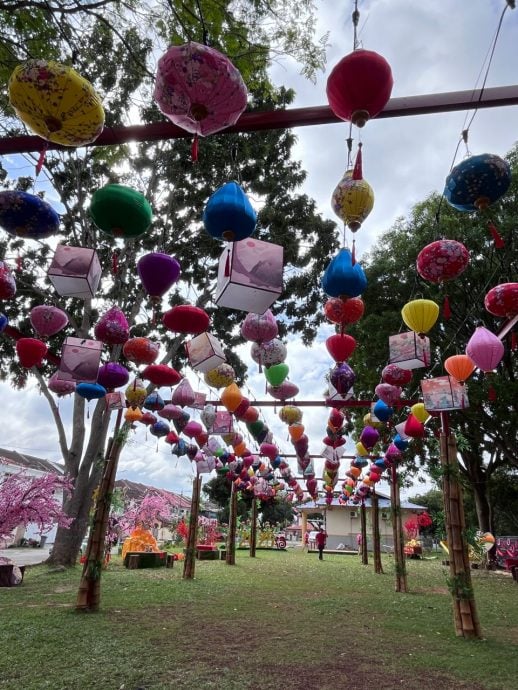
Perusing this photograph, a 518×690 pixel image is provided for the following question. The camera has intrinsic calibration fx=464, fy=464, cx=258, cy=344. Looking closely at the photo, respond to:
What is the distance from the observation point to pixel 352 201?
3.83 m

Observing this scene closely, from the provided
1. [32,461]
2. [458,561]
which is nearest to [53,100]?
[458,561]

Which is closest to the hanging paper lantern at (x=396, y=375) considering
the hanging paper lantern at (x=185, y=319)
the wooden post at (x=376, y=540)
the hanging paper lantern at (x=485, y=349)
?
the hanging paper lantern at (x=485, y=349)

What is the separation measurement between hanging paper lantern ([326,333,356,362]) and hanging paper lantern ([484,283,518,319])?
65.8 inches

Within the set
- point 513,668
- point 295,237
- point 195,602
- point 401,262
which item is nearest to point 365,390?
point 401,262

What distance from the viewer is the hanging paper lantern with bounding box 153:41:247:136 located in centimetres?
270

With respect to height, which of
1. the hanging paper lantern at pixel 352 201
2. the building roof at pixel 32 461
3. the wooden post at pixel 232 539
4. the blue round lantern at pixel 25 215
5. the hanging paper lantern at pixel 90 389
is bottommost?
the wooden post at pixel 232 539

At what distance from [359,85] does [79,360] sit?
4857 millimetres

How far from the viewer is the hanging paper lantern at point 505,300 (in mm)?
5141

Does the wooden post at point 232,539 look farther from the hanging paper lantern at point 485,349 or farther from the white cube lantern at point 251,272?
the white cube lantern at point 251,272

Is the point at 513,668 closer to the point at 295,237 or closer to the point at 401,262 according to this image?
the point at 295,237

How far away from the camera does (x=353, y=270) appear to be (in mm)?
4336

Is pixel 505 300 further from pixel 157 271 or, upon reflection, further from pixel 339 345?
pixel 157 271

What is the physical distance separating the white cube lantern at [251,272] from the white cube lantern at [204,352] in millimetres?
2404

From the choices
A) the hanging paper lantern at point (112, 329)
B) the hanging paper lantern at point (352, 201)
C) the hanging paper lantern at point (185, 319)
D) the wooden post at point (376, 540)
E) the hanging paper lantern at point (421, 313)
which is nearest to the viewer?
the hanging paper lantern at point (352, 201)
